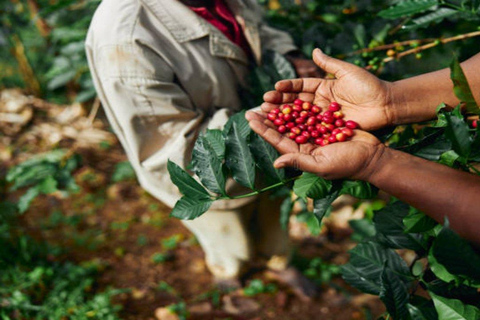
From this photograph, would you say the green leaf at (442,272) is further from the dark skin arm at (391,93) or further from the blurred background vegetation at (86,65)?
the blurred background vegetation at (86,65)

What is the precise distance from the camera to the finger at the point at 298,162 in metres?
0.94

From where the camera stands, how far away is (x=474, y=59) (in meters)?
1.09

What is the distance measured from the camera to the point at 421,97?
1.14 metres

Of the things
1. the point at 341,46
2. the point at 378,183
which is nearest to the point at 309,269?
the point at 341,46

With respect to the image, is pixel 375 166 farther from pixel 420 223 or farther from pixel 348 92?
pixel 348 92

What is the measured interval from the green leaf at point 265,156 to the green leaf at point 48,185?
41.3 inches

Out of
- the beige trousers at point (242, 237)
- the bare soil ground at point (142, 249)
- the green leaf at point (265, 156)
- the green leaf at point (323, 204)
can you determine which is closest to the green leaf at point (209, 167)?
the green leaf at point (265, 156)

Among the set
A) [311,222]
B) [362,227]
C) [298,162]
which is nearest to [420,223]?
[298,162]

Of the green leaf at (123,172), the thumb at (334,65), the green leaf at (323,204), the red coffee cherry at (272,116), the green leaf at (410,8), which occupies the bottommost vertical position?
the green leaf at (123,172)

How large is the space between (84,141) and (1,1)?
1.63 meters

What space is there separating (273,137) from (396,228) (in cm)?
42

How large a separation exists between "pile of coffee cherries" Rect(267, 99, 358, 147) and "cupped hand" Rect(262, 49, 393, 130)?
0.11ft

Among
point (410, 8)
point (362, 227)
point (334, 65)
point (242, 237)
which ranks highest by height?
point (410, 8)

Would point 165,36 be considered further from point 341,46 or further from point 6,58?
point 6,58
